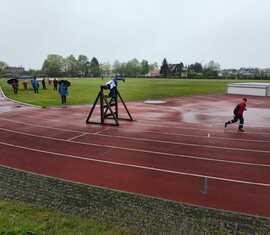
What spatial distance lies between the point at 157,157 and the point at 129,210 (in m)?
3.70

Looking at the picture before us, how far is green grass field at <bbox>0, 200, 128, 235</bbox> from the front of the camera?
16.8 feet

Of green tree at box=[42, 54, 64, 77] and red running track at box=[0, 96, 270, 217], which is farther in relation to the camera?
green tree at box=[42, 54, 64, 77]

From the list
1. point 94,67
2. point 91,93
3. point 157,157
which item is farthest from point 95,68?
point 157,157

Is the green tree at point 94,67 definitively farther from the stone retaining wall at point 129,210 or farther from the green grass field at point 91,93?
the stone retaining wall at point 129,210

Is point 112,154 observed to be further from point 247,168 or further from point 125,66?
point 125,66

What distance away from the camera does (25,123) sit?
49.5ft

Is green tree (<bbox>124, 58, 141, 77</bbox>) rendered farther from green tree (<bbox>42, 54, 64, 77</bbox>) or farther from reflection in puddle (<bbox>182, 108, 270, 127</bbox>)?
reflection in puddle (<bbox>182, 108, 270, 127</bbox>)

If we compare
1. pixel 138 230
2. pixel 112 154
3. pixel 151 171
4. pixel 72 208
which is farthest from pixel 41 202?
pixel 112 154

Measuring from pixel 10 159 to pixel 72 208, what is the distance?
13.7 feet

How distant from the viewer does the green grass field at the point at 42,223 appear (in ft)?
16.8

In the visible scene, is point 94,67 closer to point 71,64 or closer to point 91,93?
point 71,64

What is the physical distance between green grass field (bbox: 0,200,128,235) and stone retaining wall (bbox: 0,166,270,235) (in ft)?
0.82

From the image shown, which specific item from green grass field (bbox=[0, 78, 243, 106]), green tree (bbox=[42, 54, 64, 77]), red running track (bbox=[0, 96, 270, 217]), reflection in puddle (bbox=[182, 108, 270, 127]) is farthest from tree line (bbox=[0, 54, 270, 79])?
red running track (bbox=[0, 96, 270, 217])

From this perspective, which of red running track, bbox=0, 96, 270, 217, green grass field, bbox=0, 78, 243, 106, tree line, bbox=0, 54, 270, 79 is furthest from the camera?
tree line, bbox=0, 54, 270, 79
